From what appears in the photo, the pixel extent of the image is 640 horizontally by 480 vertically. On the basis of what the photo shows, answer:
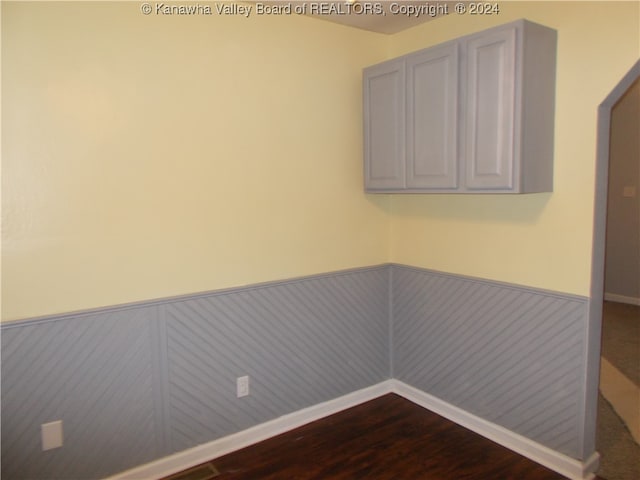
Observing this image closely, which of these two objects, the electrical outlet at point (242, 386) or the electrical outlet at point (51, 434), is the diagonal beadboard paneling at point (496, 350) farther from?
the electrical outlet at point (51, 434)

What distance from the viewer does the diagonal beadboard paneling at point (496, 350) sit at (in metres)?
2.38

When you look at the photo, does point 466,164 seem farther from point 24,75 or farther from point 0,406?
point 0,406

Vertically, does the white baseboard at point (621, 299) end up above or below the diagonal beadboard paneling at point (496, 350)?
below

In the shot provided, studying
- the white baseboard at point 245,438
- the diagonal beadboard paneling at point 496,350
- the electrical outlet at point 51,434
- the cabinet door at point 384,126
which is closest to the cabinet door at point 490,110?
the cabinet door at point 384,126

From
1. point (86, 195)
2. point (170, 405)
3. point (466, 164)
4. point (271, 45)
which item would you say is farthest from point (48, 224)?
point (466, 164)

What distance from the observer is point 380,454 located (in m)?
2.59

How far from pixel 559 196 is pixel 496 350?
3.05ft

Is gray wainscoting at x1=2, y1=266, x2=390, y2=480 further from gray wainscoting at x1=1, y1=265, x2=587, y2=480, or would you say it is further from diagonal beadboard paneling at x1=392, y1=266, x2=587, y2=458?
diagonal beadboard paneling at x1=392, y1=266, x2=587, y2=458

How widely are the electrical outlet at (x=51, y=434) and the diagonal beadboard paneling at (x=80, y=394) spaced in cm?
2

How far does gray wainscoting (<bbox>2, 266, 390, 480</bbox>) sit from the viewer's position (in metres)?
2.11

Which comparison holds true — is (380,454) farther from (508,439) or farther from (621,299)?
(621,299)

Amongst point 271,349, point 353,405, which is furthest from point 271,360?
point 353,405

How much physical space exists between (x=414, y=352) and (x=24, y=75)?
8.74 ft

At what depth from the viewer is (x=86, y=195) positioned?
7.11 feet
